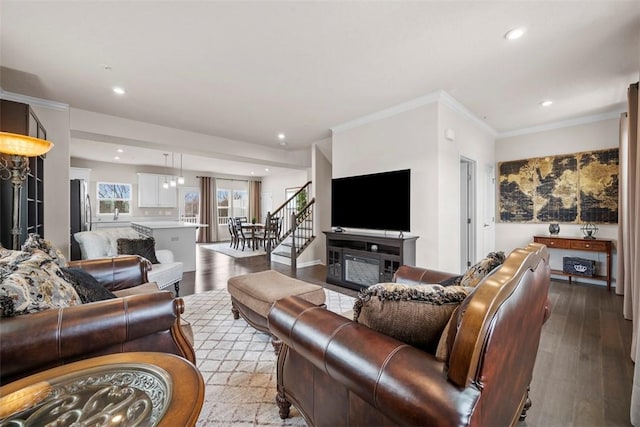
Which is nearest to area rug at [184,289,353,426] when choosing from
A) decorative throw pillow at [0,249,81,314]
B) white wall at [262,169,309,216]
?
decorative throw pillow at [0,249,81,314]

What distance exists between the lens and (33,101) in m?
3.46

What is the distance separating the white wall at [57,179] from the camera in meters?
3.62

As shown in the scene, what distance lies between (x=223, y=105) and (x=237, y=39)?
1.56m

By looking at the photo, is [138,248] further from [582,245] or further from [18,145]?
[582,245]

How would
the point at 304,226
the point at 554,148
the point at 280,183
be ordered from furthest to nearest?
1. the point at 280,183
2. the point at 304,226
3. the point at 554,148

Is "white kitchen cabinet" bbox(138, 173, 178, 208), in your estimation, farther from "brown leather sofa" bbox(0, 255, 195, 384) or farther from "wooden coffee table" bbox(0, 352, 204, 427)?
"wooden coffee table" bbox(0, 352, 204, 427)

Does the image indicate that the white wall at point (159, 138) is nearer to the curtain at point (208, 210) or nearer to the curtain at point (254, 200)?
the curtain at point (208, 210)

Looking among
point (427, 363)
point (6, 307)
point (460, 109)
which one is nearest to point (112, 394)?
point (6, 307)

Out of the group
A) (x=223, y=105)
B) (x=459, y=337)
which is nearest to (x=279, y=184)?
(x=223, y=105)

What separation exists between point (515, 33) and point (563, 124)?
327 cm

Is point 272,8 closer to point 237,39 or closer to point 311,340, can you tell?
point 237,39

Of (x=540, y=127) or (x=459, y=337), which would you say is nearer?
(x=459, y=337)

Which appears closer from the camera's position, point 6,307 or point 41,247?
point 6,307

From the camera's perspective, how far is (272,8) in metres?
1.92
